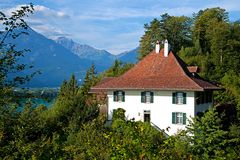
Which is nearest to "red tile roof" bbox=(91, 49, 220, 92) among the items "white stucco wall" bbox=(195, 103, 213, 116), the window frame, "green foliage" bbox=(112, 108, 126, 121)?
"white stucco wall" bbox=(195, 103, 213, 116)

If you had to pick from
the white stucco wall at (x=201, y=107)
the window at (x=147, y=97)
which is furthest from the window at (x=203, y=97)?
the window at (x=147, y=97)

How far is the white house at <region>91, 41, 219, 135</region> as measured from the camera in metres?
36.7

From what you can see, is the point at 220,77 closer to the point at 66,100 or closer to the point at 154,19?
the point at 154,19

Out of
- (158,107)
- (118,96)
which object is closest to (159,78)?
(158,107)

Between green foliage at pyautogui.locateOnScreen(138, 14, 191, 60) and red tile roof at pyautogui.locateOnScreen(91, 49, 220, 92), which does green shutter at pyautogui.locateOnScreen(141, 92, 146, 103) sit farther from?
green foliage at pyautogui.locateOnScreen(138, 14, 191, 60)

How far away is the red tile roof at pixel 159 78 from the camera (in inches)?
1467

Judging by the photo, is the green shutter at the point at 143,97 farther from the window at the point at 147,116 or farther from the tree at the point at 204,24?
the tree at the point at 204,24

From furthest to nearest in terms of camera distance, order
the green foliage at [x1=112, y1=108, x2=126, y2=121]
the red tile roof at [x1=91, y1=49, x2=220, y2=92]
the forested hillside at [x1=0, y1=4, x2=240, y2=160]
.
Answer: the red tile roof at [x1=91, y1=49, x2=220, y2=92], the green foliage at [x1=112, y1=108, x2=126, y2=121], the forested hillside at [x1=0, y1=4, x2=240, y2=160]

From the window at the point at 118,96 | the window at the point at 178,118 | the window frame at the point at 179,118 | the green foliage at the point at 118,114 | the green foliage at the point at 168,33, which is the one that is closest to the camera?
the window frame at the point at 179,118

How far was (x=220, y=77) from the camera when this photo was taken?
2329 inches

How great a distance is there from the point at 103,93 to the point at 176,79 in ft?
36.2

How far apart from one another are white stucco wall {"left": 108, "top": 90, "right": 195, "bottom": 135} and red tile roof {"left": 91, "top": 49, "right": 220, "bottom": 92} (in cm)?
68

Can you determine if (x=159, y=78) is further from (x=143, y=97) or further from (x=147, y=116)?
(x=147, y=116)

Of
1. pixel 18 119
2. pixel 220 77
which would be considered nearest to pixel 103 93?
pixel 220 77
